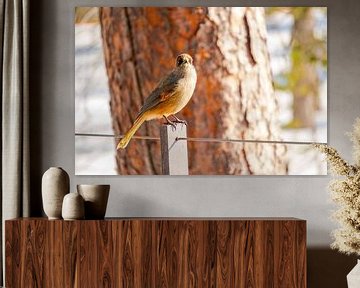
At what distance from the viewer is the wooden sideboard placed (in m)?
3.47

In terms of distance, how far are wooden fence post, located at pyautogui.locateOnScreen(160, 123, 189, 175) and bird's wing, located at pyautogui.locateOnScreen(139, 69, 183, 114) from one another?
0.14 metres

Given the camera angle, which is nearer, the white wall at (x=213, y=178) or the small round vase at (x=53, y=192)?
the small round vase at (x=53, y=192)

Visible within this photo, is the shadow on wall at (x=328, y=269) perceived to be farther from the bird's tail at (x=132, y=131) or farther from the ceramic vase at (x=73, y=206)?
the ceramic vase at (x=73, y=206)

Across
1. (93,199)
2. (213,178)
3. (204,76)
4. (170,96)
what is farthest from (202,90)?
(93,199)

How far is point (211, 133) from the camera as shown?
3902 mm

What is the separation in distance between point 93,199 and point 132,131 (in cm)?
53

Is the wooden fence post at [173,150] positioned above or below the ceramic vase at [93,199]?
above

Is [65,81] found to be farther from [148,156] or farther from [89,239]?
[89,239]

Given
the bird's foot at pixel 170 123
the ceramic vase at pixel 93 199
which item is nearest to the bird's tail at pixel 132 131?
the bird's foot at pixel 170 123

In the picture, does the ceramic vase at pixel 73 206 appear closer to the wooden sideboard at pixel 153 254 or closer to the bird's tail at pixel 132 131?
the wooden sideboard at pixel 153 254

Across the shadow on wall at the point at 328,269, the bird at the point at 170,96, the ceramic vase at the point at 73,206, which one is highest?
the bird at the point at 170,96

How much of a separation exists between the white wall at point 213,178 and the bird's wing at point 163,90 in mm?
405

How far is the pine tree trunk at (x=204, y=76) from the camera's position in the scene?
12.8ft

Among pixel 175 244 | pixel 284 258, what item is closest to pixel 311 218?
pixel 284 258
